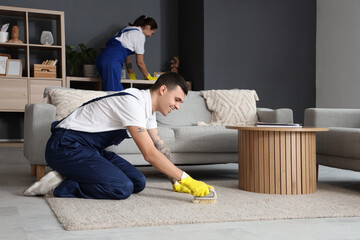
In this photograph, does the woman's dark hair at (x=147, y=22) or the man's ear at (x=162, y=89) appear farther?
the woman's dark hair at (x=147, y=22)

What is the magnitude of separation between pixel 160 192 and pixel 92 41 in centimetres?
400

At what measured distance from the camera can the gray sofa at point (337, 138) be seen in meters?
2.71

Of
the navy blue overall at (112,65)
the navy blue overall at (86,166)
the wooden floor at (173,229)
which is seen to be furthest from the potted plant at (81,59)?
the wooden floor at (173,229)

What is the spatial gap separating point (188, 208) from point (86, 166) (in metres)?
0.61

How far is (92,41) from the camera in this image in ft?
20.2

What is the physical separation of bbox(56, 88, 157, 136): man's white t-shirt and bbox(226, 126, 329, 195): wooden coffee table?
25.5 inches

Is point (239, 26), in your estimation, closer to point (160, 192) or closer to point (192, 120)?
point (192, 120)

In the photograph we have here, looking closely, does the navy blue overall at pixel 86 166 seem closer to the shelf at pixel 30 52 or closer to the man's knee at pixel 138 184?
the man's knee at pixel 138 184

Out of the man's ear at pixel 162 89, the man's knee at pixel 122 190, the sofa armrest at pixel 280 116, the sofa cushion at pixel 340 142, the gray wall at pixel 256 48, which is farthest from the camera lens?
the gray wall at pixel 256 48

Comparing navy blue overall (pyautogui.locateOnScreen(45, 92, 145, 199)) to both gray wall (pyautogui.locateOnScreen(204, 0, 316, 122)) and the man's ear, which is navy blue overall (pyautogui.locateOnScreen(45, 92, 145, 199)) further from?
gray wall (pyautogui.locateOnScreen(204, 0, 316, 122))

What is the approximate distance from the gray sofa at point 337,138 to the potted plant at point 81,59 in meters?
3.29

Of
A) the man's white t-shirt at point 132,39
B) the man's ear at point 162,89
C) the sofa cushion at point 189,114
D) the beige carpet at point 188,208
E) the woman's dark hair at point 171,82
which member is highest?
the man's white t-shirt at point 132,39

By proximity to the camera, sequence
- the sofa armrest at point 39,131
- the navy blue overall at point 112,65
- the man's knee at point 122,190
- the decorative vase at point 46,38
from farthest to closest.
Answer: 1. the decorative vase at point 46,38
2. the navy blue overall at point 112,65
3. the sofa armrest at point 39,131
4. the man's knee at point 122,190

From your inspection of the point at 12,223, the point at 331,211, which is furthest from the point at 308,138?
the point at 12,223
